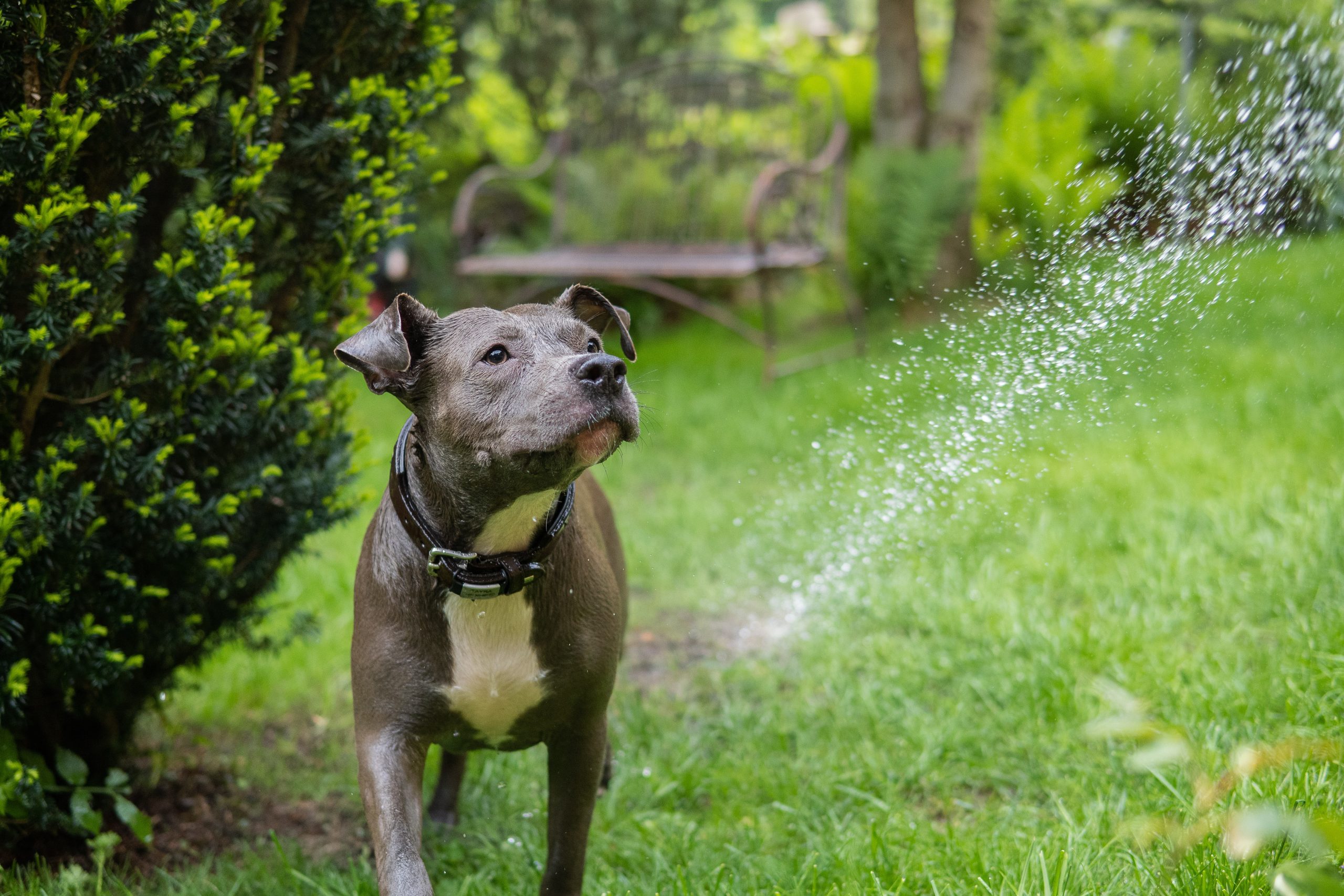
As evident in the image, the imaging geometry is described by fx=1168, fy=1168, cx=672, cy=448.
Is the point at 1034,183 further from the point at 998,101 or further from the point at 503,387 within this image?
the point at 503,387

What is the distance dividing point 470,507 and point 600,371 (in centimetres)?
40

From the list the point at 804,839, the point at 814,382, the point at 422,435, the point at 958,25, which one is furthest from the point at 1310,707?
the point at 958,25

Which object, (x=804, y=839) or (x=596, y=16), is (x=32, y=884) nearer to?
(x=804, y=839)

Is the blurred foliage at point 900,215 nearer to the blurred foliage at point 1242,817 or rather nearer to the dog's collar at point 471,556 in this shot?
the dog's collar at point 471,556

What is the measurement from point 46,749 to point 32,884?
0.41m

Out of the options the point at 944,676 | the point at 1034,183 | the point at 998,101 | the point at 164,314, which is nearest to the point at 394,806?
the point at 164,314

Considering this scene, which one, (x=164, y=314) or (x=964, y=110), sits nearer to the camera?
(x=164, y=314)

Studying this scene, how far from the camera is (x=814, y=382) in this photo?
23.5ft

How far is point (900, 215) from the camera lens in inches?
315

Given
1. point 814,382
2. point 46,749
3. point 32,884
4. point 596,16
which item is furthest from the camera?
point 596,16

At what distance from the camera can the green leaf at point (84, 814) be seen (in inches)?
109

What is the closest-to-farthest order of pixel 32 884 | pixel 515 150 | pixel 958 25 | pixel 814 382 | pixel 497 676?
pixel 497 676 < pixel 32 884 < pixel 814 382 < pixel 958 25 < pixel 515 150

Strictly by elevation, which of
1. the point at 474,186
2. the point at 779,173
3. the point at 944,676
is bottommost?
the point at 944,676

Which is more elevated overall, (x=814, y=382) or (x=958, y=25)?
(x=958, y=25)
